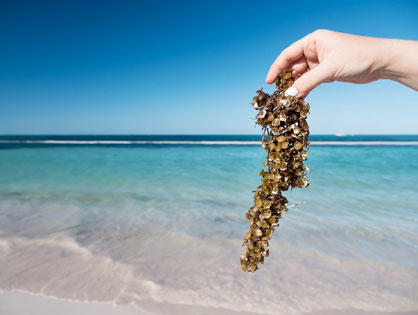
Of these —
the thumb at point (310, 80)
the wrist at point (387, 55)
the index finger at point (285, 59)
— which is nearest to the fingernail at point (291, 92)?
the thumb at point (310, 80)

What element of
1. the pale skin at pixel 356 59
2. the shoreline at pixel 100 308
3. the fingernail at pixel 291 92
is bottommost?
the shoreline at pixel 100 308

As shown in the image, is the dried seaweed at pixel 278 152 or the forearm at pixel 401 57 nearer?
the dried seaweed at pixel 278 152

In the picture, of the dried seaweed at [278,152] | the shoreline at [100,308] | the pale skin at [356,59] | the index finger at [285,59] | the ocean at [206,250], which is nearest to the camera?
the dried seaweed at [278,152]

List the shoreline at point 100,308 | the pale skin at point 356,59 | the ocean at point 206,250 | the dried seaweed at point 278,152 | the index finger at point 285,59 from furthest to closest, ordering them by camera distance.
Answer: the ocean at point 206,250 < the shoreline at point 100,308 < the index finger at point 285,59 < the pale skin at point 356,59 < the dried seaweed at point 278,152

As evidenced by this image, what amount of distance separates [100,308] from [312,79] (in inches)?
115

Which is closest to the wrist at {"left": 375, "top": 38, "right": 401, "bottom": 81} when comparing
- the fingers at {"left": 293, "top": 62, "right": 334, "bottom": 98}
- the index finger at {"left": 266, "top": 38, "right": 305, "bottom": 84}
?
the fingers at {"left": 293, "top": 62, "right": 334, "bottom": 98}

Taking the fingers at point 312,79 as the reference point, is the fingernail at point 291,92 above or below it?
below

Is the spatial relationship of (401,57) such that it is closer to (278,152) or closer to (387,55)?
(387,55)

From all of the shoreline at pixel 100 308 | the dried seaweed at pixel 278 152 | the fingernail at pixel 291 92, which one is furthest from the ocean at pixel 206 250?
the fingernail at pixel 291 92

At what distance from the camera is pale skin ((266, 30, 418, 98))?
1538 mm

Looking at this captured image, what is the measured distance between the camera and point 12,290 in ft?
9.91

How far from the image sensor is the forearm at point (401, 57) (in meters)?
1.59

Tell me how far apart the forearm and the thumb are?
1.22ft

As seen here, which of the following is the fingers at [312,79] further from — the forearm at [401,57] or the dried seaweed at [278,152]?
the forearm at [401,57]
